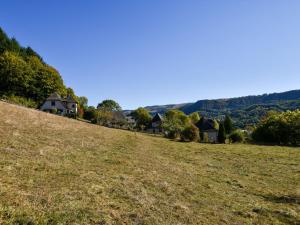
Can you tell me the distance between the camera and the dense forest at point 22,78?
63438 millimetres

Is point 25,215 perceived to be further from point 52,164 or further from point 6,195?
point 52,164

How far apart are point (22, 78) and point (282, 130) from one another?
218ft

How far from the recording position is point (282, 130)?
59219mm

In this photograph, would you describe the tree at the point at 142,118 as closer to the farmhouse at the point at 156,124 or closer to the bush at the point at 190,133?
the farmhouse at the point at 156,124

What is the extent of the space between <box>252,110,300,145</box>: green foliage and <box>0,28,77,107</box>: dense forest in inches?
2249

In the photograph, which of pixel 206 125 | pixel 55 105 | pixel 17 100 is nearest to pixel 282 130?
pixel 206 125

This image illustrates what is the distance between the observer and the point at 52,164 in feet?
41.2

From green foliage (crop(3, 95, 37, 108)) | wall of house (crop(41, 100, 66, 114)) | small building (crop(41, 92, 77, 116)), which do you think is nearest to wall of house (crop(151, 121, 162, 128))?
small building (crop(41, 92, 77, 116))

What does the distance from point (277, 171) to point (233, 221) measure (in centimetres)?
1413

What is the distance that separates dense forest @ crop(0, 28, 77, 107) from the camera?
208 ft

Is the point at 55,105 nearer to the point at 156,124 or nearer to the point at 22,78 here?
the point at 22,78

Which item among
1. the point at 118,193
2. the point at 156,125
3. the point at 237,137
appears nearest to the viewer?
the point at 118,193

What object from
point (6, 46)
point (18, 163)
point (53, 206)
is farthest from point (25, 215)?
point (6, 46)

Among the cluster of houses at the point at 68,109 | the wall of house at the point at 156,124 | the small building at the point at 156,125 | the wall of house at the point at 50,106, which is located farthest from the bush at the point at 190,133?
the wall of house at the point at 156,124
